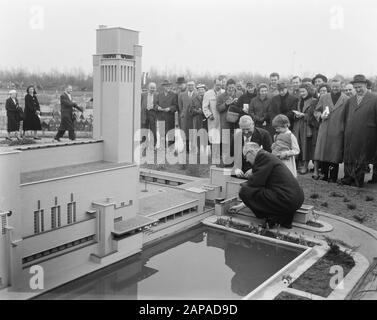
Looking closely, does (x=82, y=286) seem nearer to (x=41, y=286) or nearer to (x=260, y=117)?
(x=41, y=286)

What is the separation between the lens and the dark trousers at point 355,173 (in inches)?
364

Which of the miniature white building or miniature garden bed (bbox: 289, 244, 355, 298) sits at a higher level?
the miniature white building

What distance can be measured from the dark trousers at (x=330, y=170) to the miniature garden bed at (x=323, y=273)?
12.6 ft

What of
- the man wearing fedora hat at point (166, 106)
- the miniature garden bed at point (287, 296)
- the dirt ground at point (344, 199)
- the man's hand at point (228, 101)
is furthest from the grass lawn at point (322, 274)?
the man wearing fedora hat at point (166, 106)

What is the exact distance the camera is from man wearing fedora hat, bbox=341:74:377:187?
902 centimetres

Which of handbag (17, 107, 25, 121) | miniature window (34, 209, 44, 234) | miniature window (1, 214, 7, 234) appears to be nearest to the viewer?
miniature window (1, 214, 7, 234)

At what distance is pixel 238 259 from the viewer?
6.50 m

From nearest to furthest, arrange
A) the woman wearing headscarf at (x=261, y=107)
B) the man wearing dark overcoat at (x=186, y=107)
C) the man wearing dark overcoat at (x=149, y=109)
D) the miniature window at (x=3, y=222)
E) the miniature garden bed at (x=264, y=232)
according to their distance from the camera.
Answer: the miniature window at (x=3, y=222) → the miniature garden bed at (x=264, y=232) → the woman wearing headscarf at (x=261, y=107) → the man wearing dark overcoat at (x=186, y=107) → the man wearing dark overcoat at (x=149, y=109)

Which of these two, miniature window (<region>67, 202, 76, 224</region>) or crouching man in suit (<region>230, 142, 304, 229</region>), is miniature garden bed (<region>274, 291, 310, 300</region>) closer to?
crouching man in suit (<region>230, 142, 304, 229</region>)

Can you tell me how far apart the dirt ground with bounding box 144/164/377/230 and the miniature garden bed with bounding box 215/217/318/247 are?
142cm

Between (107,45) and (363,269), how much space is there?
4803 mm

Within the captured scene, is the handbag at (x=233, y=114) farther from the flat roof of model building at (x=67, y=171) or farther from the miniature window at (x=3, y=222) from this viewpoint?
the miniature window at (x=3, y=222)

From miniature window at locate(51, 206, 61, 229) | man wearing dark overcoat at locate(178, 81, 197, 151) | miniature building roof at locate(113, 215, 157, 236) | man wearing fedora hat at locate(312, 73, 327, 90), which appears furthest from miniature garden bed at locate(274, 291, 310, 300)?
man wearing dark overcoat at locate(178, 81, 197, 151)
